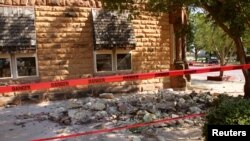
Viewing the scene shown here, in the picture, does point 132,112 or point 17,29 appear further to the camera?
point 17,29

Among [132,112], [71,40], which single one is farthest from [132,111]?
[71,40]

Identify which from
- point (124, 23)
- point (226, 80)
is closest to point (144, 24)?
point (124, 23)

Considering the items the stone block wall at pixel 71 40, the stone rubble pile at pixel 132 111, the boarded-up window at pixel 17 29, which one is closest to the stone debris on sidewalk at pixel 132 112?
the stone rubble pile at pixel 132 111

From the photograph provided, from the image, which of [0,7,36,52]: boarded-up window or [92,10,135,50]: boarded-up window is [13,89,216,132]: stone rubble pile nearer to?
[0,7,36,52]: boarded-up window

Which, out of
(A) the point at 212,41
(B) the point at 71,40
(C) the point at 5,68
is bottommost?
(C) the point at 5,68

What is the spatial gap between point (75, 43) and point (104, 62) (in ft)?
4.90

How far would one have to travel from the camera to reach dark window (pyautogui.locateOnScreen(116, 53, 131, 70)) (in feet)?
46.0

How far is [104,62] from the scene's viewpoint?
13688 mm

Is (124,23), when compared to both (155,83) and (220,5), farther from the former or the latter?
(220,5)

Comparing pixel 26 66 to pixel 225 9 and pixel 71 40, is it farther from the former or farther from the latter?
pixel 225 9

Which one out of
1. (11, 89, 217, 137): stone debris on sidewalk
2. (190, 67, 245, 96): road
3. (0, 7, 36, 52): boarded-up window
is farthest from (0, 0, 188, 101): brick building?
(190, 67, 245, 96): road

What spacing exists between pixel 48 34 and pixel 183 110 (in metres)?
5.68

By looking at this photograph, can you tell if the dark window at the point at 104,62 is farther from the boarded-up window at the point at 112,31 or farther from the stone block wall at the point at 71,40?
the boarded-up window at the point at 112,31

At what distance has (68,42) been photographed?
12766 mm
